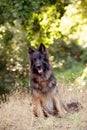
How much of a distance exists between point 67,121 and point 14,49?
8484 millimetres

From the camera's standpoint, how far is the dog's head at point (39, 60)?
10.4 meters

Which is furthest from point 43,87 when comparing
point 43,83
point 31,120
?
point 31,120

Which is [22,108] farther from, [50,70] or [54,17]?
[54,17]

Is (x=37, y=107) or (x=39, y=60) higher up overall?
(x=39, y=60)

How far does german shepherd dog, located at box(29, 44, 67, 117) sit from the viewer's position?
10500mm

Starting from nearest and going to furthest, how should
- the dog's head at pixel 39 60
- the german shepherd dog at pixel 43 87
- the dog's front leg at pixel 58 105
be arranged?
the dog's head at pixel 39 60 < the german shepherd dog at pixel 43 87 < the dog's front leg at pixel 58 105

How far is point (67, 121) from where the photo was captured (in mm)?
9984

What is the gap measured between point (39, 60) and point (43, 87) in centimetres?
72

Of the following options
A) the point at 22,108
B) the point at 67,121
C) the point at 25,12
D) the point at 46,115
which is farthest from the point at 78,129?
the point at 25,12

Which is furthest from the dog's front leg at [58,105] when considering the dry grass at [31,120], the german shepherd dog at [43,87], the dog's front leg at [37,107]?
the dog's front leg at [37,107]

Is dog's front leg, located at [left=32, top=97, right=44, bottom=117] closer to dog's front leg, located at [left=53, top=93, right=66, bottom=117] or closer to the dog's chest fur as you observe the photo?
the dog's chest fur

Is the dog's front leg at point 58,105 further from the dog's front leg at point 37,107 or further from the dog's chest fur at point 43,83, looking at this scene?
the dog's front leg at point 37,107

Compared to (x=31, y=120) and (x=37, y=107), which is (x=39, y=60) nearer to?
(x=37, y=107)

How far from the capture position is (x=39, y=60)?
10.4 metres
